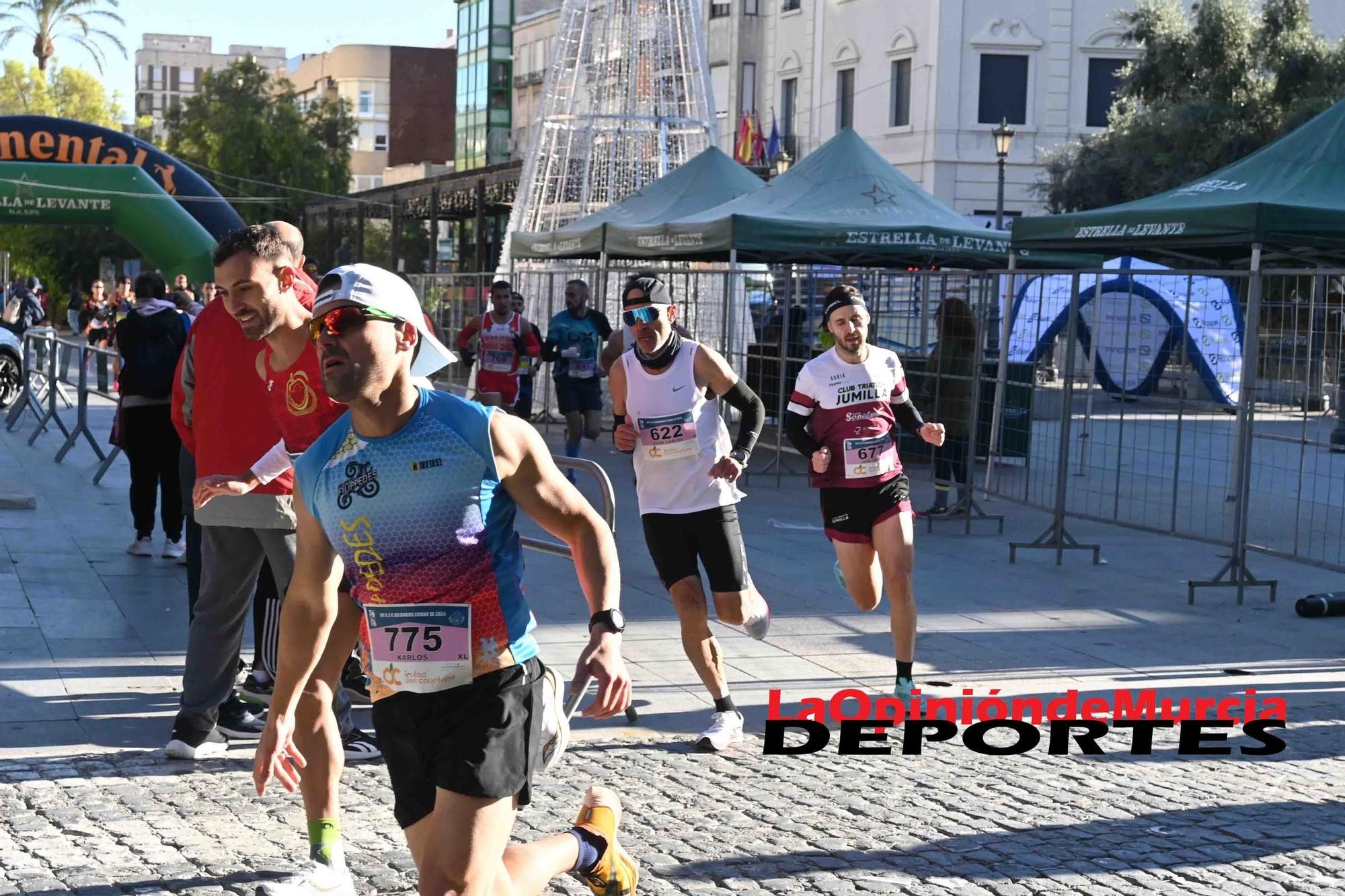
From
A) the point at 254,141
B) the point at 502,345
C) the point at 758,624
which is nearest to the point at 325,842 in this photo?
the point at 758,624

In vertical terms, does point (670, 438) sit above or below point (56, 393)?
above

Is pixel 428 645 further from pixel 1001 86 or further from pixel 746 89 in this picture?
pixel 746 89

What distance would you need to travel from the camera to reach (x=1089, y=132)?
147 ft

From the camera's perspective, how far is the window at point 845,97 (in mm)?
48312

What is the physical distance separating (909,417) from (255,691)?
342cm

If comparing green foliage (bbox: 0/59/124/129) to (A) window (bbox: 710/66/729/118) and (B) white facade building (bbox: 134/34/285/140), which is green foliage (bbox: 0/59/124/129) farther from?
(B) white facade building (bbox: 134/34/285/140)

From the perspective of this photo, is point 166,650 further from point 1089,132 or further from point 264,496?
point 1089,132

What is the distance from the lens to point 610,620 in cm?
377

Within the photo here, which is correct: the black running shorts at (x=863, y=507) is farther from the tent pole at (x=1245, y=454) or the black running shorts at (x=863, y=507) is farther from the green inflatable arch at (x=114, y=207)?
the green inflatable arch at (x=114, y=207)

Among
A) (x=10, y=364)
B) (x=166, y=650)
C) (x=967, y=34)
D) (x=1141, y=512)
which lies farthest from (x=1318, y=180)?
(x=967, y=34)

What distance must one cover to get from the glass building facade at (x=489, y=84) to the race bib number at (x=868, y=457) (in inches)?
2524

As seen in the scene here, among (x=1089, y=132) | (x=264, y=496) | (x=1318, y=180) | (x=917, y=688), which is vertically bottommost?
(x=917, y=688)

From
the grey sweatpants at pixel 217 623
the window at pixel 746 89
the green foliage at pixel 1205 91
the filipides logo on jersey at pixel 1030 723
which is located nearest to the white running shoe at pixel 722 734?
the filipides logo on jersey at pixel 1030 723

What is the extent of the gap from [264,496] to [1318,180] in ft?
29.0
